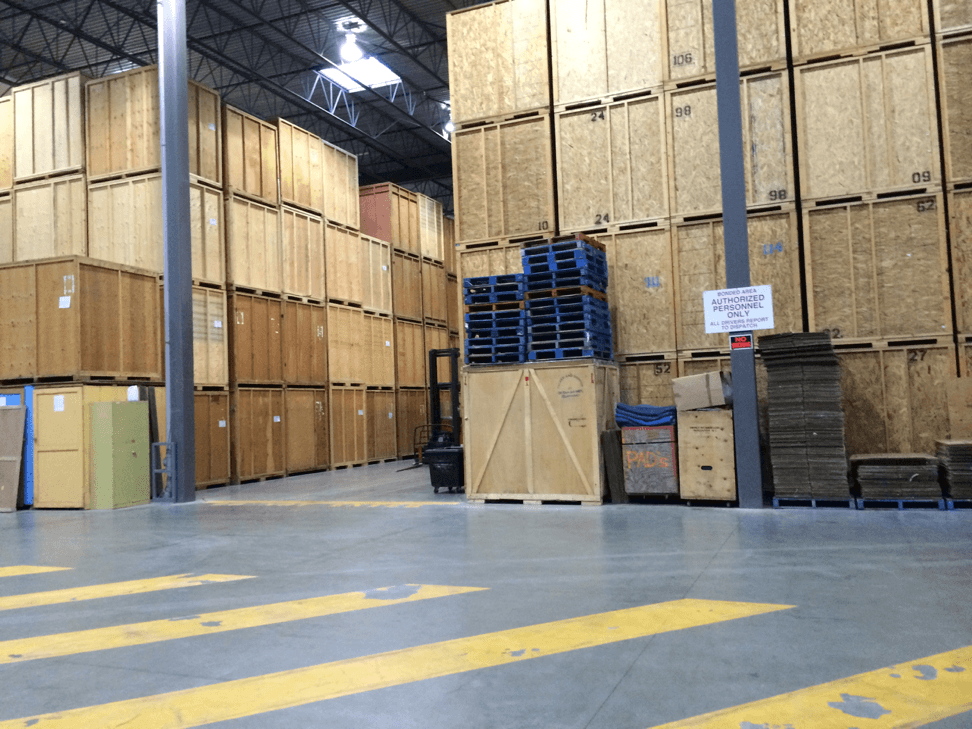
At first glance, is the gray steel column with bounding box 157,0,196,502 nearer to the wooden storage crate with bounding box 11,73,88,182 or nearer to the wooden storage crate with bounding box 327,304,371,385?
the wooden storage crate with bounding box 11,73,88,182

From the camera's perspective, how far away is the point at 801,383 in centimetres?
952

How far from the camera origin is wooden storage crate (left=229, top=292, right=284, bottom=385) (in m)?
15.9

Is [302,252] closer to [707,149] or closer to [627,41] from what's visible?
[627,41]

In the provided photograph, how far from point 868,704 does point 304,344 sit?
52.1 ft

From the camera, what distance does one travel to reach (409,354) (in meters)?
22.8

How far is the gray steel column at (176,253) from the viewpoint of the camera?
1288 cm

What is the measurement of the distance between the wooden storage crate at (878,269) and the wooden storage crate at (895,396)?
25cm

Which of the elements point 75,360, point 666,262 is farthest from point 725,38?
point 75,360

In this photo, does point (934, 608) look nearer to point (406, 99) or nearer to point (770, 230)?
point (770, 230)

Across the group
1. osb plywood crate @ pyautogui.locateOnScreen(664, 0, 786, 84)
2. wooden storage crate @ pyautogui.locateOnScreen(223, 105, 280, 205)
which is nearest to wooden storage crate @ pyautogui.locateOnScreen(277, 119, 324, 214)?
wooden storage crate @ pyautogui.locateOnScreen(223, 105, 280, 205)

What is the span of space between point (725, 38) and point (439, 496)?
7428 mm

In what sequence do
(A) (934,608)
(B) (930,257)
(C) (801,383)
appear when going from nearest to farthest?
(A) (934,608), (C) (801,383), (B) (930,257)

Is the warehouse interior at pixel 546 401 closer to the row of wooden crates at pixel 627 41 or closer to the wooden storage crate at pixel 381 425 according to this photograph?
the row of wooden crates at pixel 627 41

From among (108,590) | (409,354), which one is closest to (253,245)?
(409,354)
